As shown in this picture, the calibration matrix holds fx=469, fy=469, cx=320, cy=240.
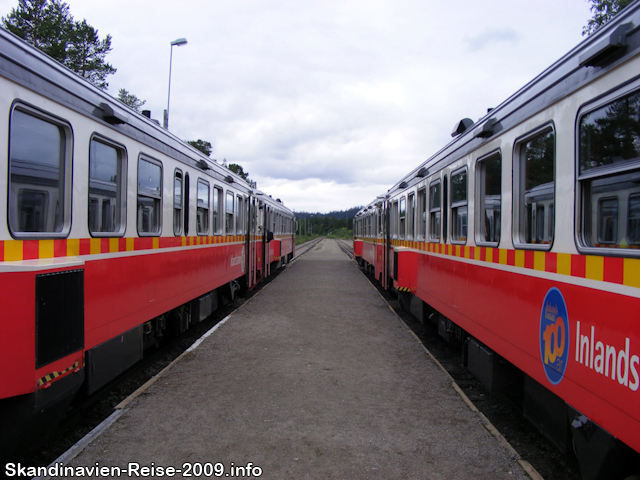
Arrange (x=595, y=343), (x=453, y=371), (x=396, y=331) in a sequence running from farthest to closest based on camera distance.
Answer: (x=396, y=331), (x=453, y=371), (x=595, y=343)

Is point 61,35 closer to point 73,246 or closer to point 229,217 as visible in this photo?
point 229,217

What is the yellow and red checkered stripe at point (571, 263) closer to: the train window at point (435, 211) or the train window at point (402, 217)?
the train window at point (435, 211)

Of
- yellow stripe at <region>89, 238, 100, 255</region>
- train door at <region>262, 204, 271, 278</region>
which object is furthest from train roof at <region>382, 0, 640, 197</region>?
train door at <region>262, 204, 271, 278</region>

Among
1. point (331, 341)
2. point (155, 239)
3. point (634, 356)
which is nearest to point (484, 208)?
point (634, 356)

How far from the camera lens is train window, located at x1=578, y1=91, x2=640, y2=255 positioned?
104 inches

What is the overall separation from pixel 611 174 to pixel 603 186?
13cm

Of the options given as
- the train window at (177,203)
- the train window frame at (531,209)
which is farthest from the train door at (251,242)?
the train window frame at (531,209)

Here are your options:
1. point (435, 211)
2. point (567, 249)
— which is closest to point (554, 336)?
point (567, 249)

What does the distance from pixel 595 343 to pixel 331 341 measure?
5.06 metres

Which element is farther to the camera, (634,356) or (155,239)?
(155,239)

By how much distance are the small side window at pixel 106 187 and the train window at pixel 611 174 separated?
4.14 m

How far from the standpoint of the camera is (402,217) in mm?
10789

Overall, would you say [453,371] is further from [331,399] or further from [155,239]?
[155,239]

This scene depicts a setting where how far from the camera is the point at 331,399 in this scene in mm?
4961
